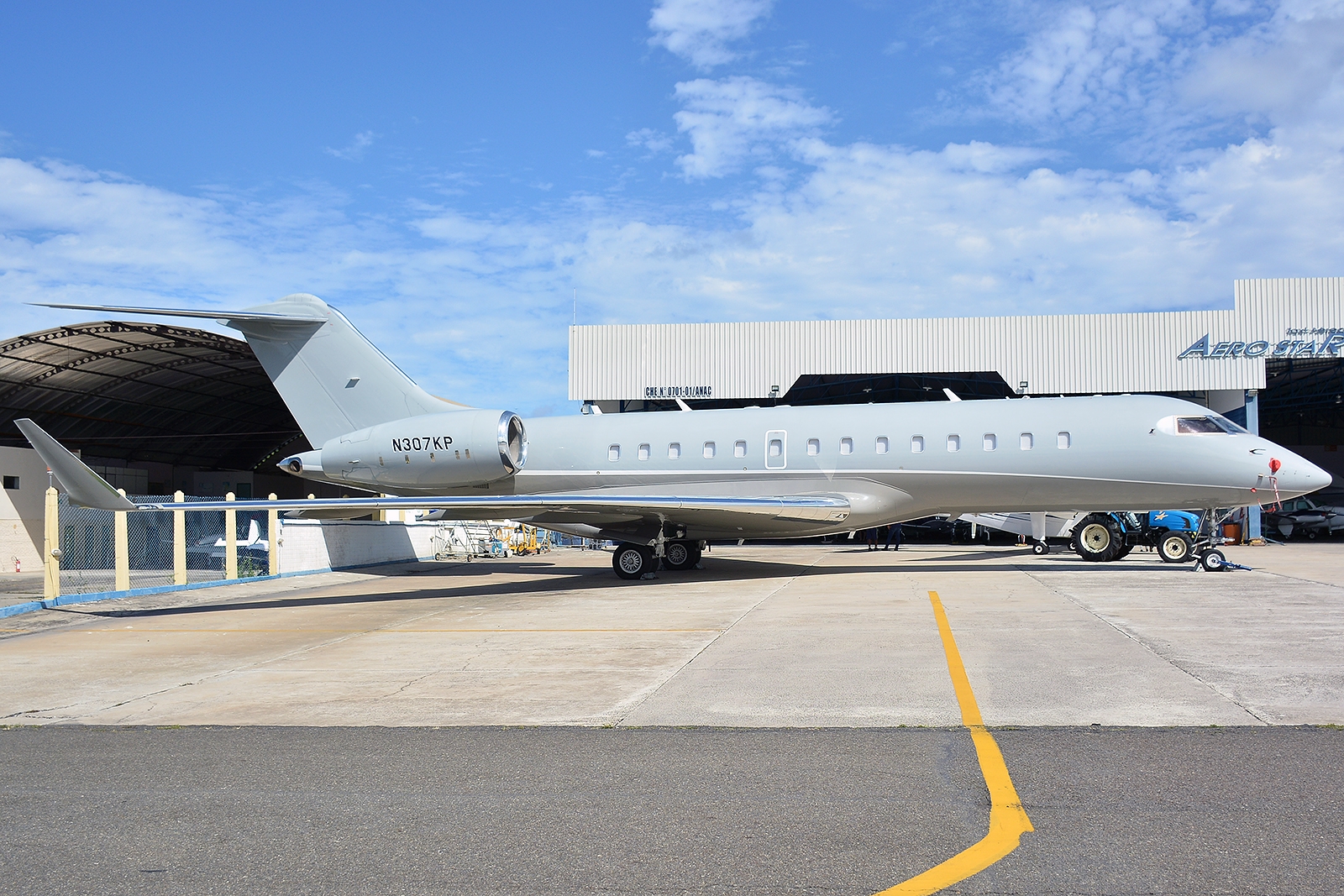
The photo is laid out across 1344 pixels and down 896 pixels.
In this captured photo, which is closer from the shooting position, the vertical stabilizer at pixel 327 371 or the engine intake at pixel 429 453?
the engine intake at pixel 429 453

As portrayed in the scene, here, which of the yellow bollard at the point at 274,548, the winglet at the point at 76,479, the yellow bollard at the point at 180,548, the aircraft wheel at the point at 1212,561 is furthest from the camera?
the yellow bollard at the point at 274,548

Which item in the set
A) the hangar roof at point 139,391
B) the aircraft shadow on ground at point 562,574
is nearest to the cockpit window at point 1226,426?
the aircraft shadow on ground at point 562,574

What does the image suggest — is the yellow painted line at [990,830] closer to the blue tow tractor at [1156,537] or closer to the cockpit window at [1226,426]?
the cockpit window at [1226,426]

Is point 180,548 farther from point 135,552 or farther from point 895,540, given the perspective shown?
point 895,540

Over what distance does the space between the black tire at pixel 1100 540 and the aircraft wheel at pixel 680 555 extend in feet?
29.9

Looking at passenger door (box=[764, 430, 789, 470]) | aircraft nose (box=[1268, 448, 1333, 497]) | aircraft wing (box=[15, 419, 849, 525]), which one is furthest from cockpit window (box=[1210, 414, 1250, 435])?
passenger door (box=[764, 430, 789, 470])

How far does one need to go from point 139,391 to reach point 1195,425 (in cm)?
3566

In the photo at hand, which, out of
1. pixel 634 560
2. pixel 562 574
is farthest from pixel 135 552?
pixel 634 560

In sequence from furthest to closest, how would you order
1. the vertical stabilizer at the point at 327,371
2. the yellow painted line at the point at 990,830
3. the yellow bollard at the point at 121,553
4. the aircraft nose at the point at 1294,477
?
the vertical stabilizer at the point at 327,371 < the yellow bollard at the point at 121,553 < the aircraft nose at the point at 1294,477 < the yellow painted line at the point at 990,830

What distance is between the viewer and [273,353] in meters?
19.5

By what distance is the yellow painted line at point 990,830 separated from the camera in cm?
346

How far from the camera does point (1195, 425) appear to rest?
16.8 m

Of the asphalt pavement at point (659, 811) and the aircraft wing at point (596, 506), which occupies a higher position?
the aircraft wing at point (596, 506)

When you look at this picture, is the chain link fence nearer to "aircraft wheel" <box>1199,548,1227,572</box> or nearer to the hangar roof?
the hangar roof
